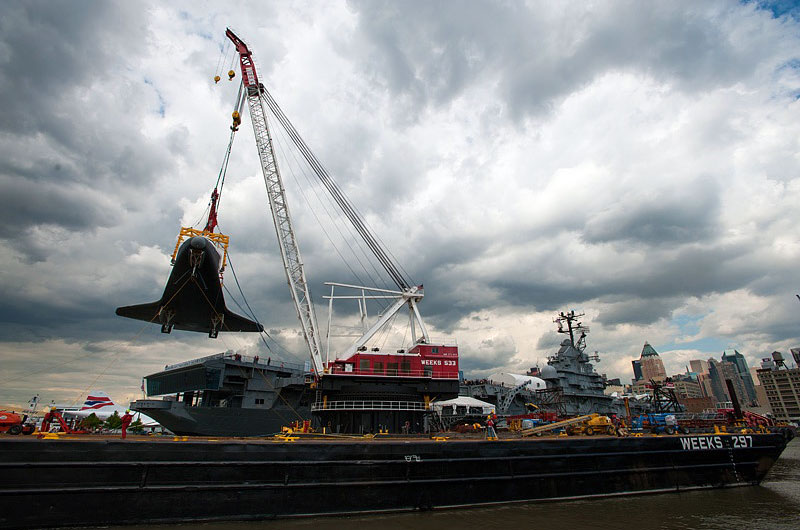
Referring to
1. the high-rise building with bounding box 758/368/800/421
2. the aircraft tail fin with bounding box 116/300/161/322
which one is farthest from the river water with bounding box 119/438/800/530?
the high-rise building with bounding box 758/368/800/421

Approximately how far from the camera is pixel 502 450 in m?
20.2

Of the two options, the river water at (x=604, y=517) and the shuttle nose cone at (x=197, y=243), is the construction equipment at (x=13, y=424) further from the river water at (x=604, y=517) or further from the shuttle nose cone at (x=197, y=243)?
the shuttle nose cone at (x=197, y=243)

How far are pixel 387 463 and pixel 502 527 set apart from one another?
5.54 meters

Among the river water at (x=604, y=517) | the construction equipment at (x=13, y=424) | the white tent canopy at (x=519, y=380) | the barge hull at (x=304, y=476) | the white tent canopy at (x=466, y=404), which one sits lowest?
the river water at (x=604, y=517)

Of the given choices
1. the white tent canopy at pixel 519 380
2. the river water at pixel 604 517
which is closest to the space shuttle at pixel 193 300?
the river water at pixel 604 517

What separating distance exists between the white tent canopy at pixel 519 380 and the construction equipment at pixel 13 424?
213ft

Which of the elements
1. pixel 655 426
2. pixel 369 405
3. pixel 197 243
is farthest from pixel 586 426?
pixel 197 243

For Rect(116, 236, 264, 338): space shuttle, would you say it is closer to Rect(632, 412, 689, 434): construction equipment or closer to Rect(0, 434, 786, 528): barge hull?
Rect(0, 434, 786, 528): barge hull

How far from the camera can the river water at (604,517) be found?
16.2m

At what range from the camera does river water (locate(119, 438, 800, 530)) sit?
16.2 meters

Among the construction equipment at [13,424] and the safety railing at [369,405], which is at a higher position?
the safety railing at [369,405]

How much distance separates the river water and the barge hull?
0.50m

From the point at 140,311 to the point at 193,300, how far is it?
21.4 ft

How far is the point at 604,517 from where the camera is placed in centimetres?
1795
